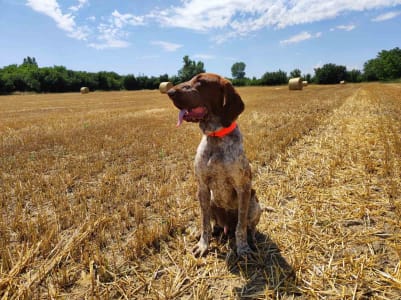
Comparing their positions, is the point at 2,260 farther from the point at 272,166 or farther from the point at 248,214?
the point at 272,166

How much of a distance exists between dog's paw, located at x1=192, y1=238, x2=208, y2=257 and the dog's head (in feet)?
4.47

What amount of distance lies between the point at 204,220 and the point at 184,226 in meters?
0.57

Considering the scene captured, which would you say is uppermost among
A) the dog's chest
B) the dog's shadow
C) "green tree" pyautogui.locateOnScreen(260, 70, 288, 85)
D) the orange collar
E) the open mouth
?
"green tree" pyautogui.locateOnScreen(260, 70, 288, 85)

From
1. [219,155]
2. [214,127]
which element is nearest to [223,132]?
[214,127]

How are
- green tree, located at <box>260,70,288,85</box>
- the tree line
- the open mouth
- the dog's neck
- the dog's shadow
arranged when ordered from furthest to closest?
green tree, located at <box>260,70,288,85</box>
the tree line
the dog's neck
the open mouth
the dog's shadow

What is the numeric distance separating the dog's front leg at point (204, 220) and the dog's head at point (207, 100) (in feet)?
2.65

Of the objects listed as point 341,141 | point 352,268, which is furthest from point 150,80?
point 352,268

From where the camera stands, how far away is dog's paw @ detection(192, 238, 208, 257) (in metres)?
3.19

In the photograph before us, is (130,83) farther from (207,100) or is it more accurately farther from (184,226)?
(207,100)

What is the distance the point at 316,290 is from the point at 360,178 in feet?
10.2

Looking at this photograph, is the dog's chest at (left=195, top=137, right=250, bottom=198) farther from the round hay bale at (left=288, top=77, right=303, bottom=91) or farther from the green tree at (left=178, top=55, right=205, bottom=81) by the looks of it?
the green tree at (left=178, top=55, right=205, bottom=81)

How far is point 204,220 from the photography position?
3.31 meters

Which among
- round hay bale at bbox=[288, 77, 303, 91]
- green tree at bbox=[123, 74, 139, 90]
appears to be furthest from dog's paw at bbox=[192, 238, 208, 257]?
green tree at bbox=[123, 74, 139, 90]

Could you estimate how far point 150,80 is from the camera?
71.9 m
